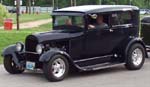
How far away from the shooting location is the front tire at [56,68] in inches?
401

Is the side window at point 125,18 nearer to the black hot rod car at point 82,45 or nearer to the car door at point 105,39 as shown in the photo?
the black hot rod car at point 82,45

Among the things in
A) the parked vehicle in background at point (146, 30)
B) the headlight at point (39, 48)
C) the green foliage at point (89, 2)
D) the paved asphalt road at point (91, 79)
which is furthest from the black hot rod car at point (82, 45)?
the green foliage at point (89, 2)

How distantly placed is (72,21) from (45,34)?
3.00ft

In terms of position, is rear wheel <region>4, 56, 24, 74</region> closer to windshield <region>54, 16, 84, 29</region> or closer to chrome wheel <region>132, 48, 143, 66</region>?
windshield <region>54, 16, 84, 29</region>

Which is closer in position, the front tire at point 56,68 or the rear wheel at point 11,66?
the front tire at point 56,68

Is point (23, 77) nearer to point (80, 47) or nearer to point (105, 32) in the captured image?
point (80, 47)

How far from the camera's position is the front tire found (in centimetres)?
1020

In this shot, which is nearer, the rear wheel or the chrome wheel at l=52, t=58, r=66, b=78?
the chrome wheel at l=52, t=58, r=66, b=78

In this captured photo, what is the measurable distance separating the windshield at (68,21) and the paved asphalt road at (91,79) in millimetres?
1158

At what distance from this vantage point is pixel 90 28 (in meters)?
11.2

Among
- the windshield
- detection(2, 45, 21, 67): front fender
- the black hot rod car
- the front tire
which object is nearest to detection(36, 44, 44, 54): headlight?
the black hot rod car

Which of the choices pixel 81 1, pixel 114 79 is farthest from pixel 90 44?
pixel 81 1

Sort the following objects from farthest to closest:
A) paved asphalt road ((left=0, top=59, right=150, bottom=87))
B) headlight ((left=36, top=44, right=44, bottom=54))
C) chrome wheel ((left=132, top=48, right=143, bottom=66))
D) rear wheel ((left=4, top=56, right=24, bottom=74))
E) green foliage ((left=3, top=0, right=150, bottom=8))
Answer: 1. green foliage ((left=3, top=0, right=150, bottom=8))
2. chrome wheel ((left=132, top=48, right=143, bottom=66))
3. rear wheel ((left=4, top=56, right=24, bottom=74))
4. headlight ((left=36, top=44, right=44, bottom=54))
5. paved asphalt road ((left=0, top=59, right=150, bottom=87))

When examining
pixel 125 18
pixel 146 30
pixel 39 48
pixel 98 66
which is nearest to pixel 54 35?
pixel 39 48
